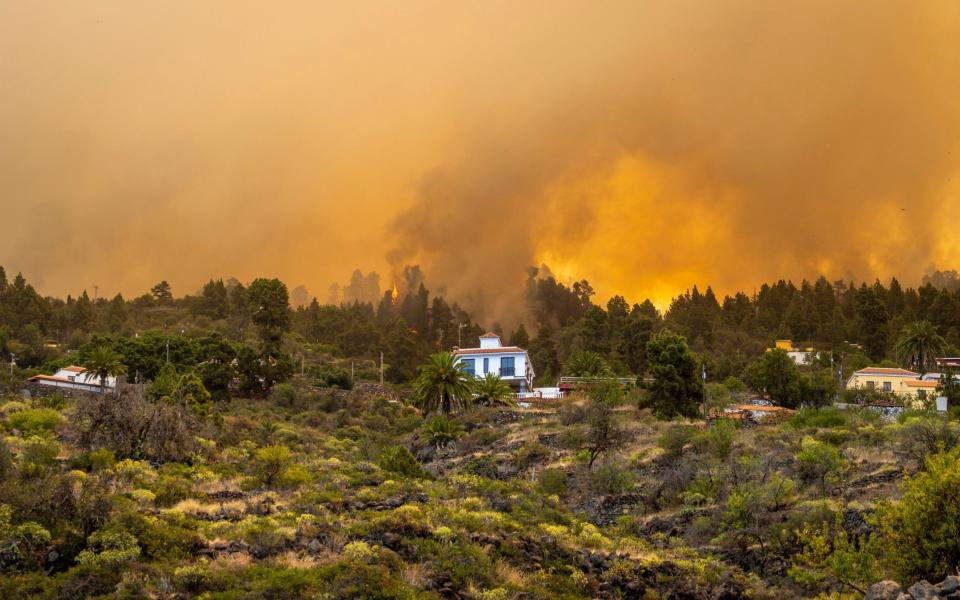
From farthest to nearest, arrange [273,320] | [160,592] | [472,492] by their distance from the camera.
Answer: [273,320] < [472,492] < [160,592]

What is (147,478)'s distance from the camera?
31.8 meters

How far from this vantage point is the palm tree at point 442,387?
64188 mm

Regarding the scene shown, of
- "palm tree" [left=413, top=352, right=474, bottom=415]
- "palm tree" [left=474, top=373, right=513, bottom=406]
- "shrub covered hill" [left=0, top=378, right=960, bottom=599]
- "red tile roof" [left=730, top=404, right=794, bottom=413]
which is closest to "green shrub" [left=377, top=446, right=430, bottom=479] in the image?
"shrub covered hill" [left=0, top=378, right=960, bottom=599]

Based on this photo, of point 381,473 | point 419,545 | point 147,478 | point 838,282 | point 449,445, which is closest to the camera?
point 419,545

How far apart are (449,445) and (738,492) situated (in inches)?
1024

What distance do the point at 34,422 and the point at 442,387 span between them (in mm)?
29648

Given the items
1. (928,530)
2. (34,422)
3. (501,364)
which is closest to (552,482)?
(928,530)

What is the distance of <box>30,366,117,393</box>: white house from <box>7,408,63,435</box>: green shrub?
1124 inches

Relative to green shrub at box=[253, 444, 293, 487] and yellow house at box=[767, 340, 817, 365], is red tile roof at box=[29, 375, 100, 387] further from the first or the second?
yellow house at box=[767, 340, 817, 365]

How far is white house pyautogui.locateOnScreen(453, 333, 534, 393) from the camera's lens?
82.7 m

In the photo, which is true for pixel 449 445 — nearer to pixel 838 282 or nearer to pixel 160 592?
pixel 160 592

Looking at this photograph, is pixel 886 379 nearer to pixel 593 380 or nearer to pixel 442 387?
pixel 593 380

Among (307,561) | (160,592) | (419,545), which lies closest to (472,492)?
(419,545)

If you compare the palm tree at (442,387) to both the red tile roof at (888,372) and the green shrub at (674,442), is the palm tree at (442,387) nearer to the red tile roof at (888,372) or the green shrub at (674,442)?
the green shrub at (674,442)
